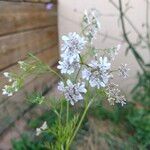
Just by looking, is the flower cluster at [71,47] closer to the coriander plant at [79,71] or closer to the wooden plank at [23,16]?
the coriander plant at [79,71]

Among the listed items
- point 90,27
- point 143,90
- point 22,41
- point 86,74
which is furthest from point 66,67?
point 143,90

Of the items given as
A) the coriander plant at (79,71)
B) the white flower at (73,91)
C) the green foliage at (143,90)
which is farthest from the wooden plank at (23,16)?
the white flower at (73,91)

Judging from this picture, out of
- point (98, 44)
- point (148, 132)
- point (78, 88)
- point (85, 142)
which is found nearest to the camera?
point (78, 88)

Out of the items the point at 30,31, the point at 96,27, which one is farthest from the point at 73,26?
the point at 96,27

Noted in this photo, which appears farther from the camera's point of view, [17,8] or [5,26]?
[17,8]

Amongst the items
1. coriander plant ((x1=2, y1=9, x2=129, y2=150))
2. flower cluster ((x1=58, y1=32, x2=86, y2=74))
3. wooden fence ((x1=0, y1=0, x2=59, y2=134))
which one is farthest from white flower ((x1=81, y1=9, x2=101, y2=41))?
wooden fence ((x1=0, y1=0, x2=59, y2=134))

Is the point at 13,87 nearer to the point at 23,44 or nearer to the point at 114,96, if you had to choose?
Answer: the point at 114,96

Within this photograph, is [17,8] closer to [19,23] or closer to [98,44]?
[19,23]
